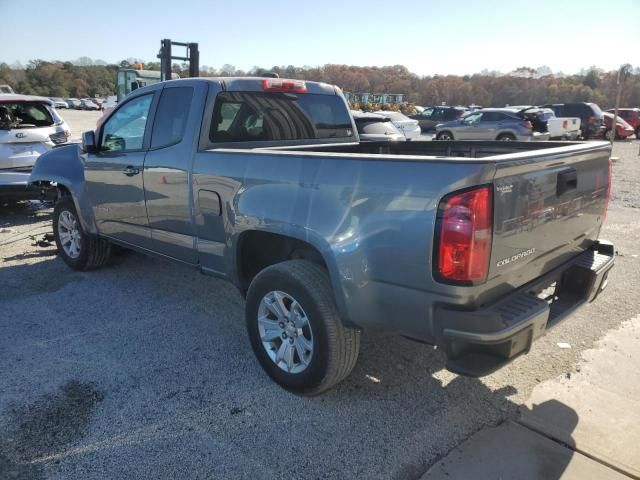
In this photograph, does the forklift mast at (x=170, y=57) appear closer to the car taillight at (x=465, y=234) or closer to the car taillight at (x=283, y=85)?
the car taillight at (x=283, y=85)

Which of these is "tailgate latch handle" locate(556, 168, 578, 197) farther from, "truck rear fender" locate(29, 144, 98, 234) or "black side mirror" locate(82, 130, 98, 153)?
"truck rear fender" locate(29, 144, 98, 234)

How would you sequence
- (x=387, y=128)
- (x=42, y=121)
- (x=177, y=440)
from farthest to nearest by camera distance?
(x=387, y=128) < (x=42, y=121) < (x=177, y=440)

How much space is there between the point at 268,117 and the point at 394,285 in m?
2.18

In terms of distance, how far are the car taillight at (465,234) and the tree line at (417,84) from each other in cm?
7290

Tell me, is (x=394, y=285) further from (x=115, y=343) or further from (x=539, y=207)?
(x=115, y=343)

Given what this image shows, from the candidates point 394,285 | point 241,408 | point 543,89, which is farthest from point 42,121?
point 543,89

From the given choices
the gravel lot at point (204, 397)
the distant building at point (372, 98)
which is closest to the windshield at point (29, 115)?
the gravel lot at point (204, 397)

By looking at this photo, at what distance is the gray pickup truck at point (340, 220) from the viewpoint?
7.69 ft

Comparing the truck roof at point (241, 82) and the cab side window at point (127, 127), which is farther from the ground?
the truck roof at point (241, 82)

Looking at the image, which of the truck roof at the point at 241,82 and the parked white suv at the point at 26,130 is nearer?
the truck roof at the point at 241,82

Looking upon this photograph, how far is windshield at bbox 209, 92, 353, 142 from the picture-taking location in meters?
3.86

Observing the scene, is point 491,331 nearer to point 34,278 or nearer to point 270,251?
point 270,251

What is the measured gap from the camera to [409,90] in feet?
309

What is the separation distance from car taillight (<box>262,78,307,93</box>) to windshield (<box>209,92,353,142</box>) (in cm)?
4
